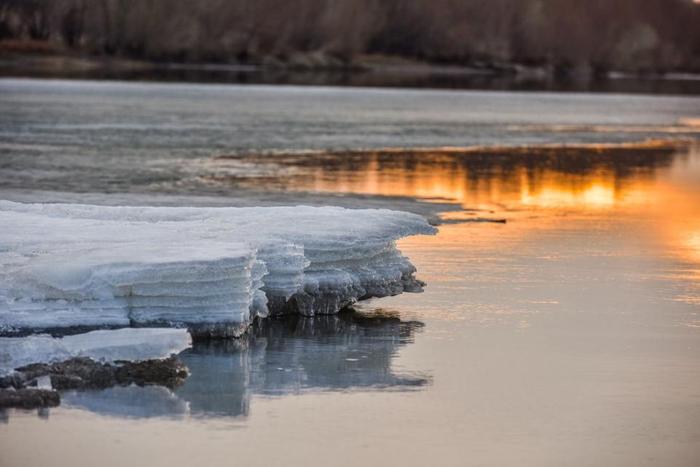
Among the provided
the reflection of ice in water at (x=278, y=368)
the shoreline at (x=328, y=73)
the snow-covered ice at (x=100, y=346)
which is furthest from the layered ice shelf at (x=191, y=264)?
the shoreline at (x=328, y=73)

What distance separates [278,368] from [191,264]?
0.78 meters

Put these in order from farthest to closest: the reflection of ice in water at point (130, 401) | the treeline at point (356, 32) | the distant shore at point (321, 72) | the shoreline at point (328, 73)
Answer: the treeline at point (356, 32) < the distant shore at point (321, 72) < the shoreline at point (328, 73) < the reflection of ice in water at point (130, 401)

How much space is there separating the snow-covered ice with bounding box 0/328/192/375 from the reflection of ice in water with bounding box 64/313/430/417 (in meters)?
0.21

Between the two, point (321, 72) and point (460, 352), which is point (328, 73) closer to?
point (321, 72)

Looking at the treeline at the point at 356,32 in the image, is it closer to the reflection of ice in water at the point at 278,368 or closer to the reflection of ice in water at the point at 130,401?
the reflection of ice in water at the point at 278,368

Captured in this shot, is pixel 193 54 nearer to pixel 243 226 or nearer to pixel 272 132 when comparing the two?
pixel 272 132

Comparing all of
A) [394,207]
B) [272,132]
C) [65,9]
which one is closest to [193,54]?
[65,9]

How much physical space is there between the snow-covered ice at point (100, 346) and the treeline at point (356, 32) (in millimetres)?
69777

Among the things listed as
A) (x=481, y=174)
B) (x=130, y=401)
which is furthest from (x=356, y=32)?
(x=130, y=401)

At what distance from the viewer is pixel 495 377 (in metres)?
8.80

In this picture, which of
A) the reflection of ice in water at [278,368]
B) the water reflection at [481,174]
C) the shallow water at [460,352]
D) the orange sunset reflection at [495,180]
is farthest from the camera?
the water reflection at [481,174]

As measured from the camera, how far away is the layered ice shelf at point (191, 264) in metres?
8.89

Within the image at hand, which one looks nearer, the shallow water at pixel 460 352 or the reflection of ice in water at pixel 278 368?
the shallow water at pixel 460 352

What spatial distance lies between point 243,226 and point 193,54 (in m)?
75.7
